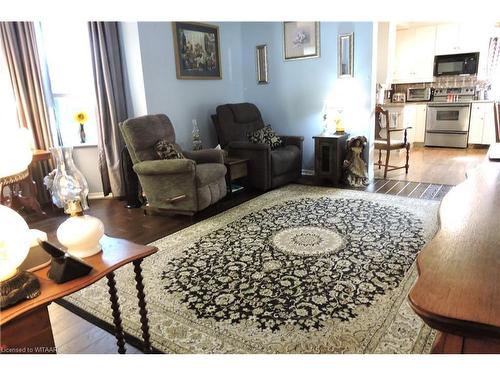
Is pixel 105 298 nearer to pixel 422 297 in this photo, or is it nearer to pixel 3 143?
pixel 3 143

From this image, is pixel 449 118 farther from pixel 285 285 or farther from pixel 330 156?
pixel 285 285

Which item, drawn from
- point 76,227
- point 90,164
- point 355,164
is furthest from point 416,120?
point 76,227

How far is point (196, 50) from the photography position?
4.52 m

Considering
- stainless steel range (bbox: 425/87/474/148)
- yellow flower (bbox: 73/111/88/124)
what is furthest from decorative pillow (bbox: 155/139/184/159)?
stainless steel range (bbox: 425/87/474/148)

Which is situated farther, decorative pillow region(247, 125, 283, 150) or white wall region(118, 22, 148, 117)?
decorative pillow region(247, 125, 283, 150)

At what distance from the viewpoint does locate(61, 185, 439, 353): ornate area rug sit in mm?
1661

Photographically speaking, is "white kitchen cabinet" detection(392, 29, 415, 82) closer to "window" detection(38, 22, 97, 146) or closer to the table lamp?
Answer: "window" detection(38, 22, 97, 146)

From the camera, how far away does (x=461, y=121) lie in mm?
6461

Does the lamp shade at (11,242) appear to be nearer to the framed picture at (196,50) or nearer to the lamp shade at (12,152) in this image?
the lamp shade at (12,152)

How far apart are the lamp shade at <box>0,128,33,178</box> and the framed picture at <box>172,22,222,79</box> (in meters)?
3.50

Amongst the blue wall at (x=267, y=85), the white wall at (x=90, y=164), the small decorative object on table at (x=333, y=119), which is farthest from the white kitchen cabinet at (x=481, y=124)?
the white wall at (x=90, y=164)

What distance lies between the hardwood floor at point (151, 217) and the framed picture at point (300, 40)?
163cm

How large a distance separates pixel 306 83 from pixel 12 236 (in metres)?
4.29

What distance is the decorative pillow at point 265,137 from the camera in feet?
14.6
